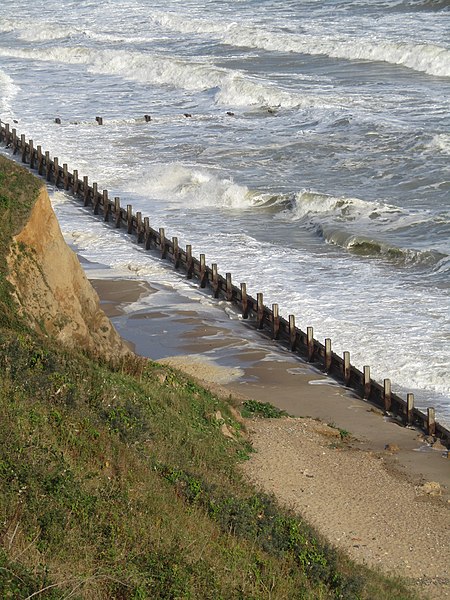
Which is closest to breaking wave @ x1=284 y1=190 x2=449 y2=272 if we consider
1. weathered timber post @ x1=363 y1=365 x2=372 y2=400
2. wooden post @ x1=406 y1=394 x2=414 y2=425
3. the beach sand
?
the beach sand

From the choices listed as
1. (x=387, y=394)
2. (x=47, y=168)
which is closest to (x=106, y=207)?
(x=47, y=168)

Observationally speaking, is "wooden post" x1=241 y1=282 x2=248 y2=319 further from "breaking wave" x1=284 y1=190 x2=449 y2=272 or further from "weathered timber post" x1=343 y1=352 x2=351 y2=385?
"breaking wave" x1=284 y1=190 x2=449 y2=272

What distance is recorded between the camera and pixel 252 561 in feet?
35.7

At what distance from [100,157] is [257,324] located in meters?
20.9

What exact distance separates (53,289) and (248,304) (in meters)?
8.43

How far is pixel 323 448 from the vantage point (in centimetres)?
1764

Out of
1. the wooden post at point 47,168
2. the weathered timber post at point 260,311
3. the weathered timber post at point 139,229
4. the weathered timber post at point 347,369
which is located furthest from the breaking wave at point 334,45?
the weathered timber post at point 347,369

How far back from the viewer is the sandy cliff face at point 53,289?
683 inches

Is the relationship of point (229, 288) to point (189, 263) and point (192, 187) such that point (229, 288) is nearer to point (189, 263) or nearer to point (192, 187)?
point (189, 263)

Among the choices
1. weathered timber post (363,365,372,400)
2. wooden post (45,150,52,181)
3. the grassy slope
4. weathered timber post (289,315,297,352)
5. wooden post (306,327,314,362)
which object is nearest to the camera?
the grassy slope

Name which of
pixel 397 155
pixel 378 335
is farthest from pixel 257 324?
pixel 397 155

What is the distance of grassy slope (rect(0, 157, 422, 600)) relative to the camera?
9.50 m

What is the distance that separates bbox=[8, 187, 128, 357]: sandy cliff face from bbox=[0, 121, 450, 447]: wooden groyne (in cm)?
492

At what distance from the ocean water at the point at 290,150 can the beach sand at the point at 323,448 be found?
1519 mm
